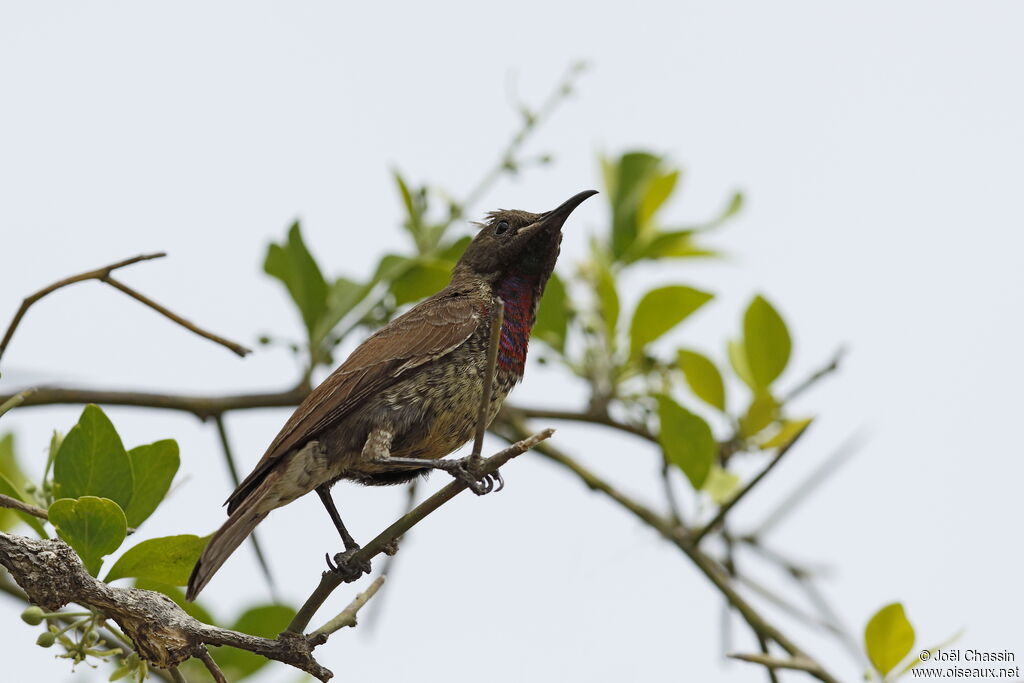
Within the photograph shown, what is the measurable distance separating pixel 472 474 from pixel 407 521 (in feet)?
0.65

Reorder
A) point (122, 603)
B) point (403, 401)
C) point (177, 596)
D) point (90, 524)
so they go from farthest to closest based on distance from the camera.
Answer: point (403, 401)
point (177, 596)
point (90, 524)
point (122, 603)

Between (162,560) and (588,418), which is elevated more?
(588,418)

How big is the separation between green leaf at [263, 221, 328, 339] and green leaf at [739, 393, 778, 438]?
71.5 inches

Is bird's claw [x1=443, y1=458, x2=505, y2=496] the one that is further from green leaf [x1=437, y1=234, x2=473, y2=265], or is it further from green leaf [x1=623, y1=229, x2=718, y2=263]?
green leaf [x1=623, y1=229, x2=718, y2=263]

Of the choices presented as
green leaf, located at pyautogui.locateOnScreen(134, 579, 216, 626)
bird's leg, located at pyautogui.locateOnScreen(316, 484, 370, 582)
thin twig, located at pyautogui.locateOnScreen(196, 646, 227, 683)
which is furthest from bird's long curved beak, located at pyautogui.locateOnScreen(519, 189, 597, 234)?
thin twig, located at pyautogui.locateOnScreen(196, 646, 227, 683)

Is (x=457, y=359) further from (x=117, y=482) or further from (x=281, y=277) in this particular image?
(x=117, y=482)

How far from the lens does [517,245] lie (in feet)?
16.3

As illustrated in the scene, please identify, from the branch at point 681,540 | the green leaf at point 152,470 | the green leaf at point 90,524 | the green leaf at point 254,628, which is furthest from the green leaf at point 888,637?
the green leaf at point 90,524

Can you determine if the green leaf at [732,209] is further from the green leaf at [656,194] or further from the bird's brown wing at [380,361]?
the bird's brown wing at [380,361]

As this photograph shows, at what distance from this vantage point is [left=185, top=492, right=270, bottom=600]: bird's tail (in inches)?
121

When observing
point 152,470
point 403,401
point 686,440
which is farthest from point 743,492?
point 152,470

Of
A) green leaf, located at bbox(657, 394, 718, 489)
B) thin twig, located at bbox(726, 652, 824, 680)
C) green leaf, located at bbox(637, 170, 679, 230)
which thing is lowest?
thin twig, located at bbox(726, 652, 824, 680)

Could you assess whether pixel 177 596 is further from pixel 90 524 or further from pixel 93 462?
pixel 90 524

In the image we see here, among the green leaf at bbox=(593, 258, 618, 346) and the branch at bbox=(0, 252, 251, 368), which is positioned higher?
the green leaf at bbox=(593, 258, 618, 346)
